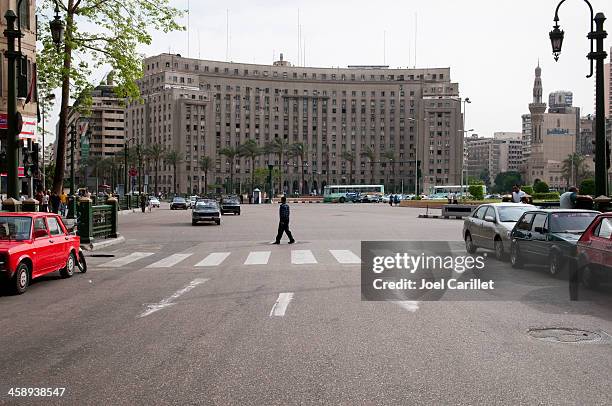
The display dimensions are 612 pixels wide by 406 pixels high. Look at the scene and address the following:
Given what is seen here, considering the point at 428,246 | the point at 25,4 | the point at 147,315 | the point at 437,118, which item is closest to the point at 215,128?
the point at 437,118

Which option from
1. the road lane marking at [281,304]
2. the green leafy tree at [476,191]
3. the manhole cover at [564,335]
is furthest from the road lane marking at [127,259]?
the green leafy tree at [476,191]

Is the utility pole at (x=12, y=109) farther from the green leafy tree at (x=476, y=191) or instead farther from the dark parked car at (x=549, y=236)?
the green leafy tree at (x=476, y=191)

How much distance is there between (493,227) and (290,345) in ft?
37.7

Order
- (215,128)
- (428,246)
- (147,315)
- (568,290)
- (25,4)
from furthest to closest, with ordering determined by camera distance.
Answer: (215,128) → (25,4) → (428,246) → (568,290) → (147,315)

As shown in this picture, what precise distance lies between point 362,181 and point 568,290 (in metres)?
172

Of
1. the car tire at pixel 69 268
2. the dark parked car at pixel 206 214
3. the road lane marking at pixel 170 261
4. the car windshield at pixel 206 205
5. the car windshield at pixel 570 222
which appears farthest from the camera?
the car windshield at pixel 206 205

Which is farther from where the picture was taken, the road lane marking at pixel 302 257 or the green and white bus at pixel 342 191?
the green and white bus at pixel 342 191

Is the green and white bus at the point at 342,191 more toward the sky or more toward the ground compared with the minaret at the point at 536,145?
more toward the ground

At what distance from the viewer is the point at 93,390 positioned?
5.98 meters

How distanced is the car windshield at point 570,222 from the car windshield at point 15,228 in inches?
436

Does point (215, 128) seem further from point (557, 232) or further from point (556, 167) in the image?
point (557, 232)

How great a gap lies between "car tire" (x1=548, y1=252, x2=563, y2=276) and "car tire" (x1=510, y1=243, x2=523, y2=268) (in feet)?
4.16

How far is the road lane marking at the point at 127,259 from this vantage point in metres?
17.8

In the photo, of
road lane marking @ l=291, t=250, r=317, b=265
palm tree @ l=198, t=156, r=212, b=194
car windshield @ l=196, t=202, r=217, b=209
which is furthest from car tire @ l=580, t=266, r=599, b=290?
palm tree @ l=198, t=156, r=212, b=194
